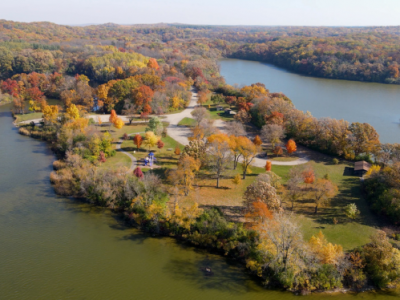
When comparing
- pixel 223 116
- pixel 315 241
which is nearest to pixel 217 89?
pixel 223 116

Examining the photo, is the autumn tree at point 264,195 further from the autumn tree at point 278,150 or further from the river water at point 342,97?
the river water at point 342,97

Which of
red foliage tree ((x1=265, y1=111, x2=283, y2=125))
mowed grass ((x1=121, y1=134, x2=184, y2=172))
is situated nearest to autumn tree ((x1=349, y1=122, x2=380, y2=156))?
red foliage tree ((x1=265, y1=111, x2=283, y2=125))

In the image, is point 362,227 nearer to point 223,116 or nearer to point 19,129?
point 223,116

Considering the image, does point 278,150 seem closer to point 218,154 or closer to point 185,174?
point 218,154

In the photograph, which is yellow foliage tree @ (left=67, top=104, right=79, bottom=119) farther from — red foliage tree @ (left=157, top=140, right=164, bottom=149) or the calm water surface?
the calm water surface

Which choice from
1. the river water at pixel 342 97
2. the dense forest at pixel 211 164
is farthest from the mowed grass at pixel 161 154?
the river water at pixel 342 97
